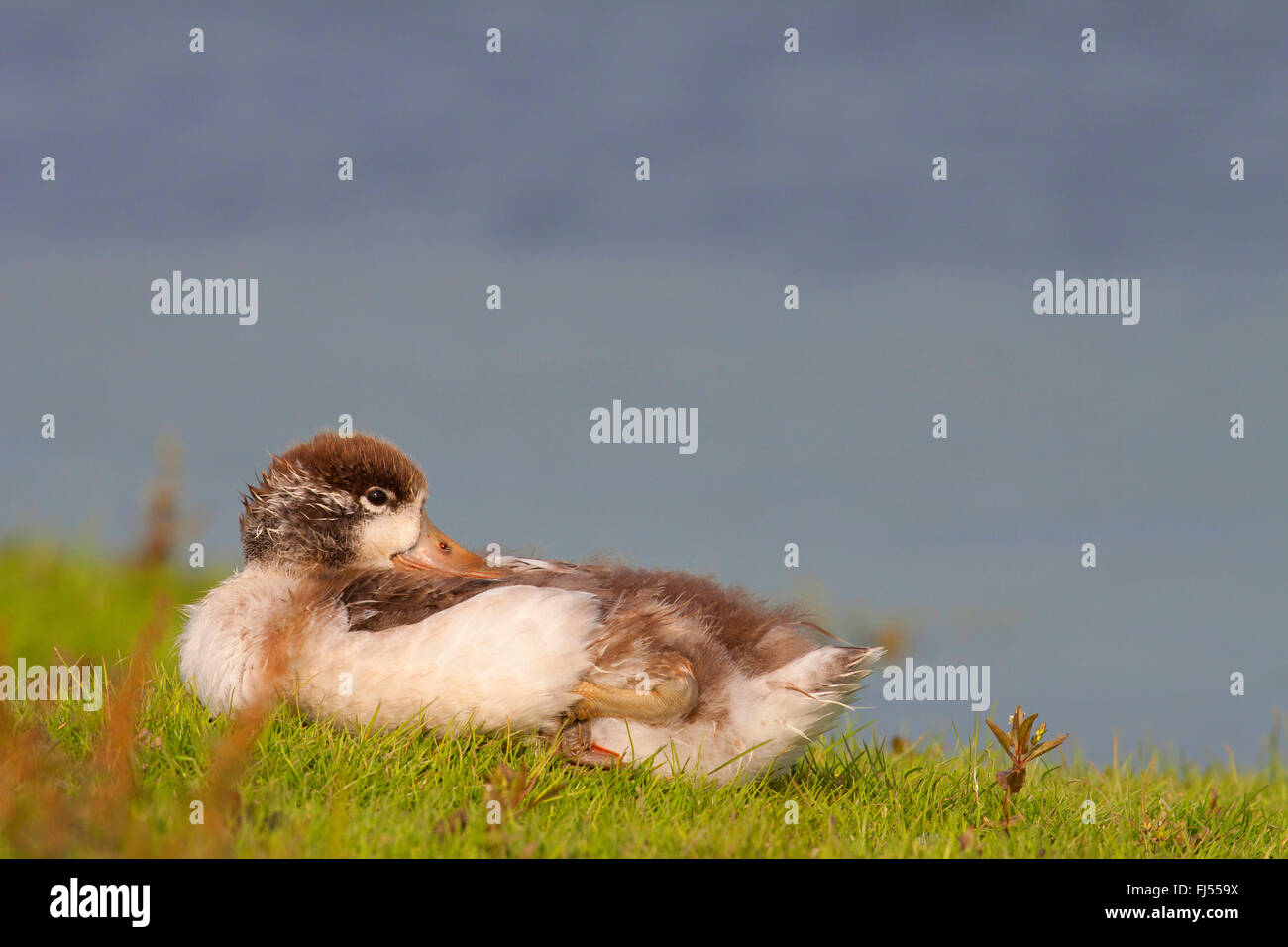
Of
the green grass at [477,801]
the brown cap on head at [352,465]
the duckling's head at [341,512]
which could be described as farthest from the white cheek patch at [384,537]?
the green grass at [477,801]

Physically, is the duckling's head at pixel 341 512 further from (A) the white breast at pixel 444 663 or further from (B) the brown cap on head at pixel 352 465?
(A) the white breast at pixel 444 663

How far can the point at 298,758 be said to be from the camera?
17.7 ft

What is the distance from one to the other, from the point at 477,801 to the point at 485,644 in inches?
29.5

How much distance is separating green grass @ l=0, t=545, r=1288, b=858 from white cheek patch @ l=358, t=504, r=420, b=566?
1.10m

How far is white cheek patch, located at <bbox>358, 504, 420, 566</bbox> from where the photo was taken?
6664 mm

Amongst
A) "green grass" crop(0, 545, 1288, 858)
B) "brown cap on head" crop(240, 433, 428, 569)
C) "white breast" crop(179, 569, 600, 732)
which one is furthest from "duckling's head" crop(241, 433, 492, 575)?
"green grass" crop(0, 545, 1288, 858)

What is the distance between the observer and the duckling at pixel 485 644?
564 cm

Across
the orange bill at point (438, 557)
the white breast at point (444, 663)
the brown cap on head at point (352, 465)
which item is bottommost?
the white breast at point (444, 663)

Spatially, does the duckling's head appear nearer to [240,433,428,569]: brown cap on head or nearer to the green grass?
[240,433,428,569]: brown cap on head

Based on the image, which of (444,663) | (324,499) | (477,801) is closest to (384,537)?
(324,499)
